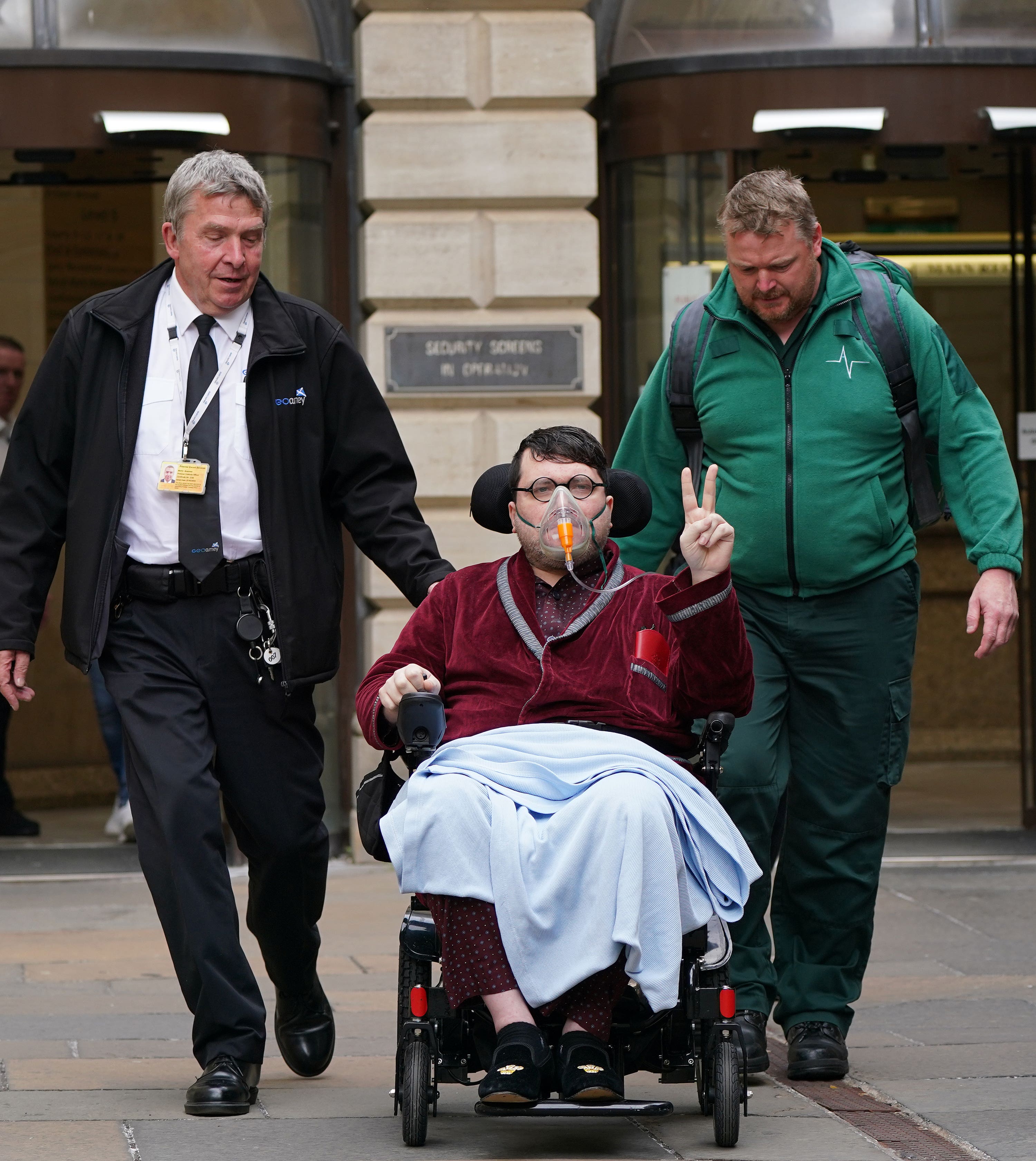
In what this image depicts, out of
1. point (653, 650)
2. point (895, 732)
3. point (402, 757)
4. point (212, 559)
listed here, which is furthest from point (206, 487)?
point (895, 732)

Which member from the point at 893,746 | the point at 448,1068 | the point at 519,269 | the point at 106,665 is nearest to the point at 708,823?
the point at 448,1068

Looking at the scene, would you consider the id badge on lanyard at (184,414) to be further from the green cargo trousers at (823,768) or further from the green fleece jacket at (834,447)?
the green cargo trousers at (823,768)

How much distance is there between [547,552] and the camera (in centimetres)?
470

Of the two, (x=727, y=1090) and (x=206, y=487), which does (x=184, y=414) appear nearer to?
(x=206, y=487)

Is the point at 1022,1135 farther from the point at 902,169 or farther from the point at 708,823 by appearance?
the point at 902,169

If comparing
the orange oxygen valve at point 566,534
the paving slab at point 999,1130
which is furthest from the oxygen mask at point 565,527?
the paving slab at point 999,1130

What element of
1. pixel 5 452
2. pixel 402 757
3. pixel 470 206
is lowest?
pixel 402 757

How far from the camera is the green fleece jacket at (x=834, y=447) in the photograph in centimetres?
521

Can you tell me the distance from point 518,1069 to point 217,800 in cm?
108

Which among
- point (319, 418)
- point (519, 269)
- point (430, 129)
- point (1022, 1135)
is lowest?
point (1022, 1135)

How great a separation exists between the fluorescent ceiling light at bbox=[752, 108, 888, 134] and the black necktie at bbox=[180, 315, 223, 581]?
12.8 ft

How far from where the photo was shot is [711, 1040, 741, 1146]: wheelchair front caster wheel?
4.32 m

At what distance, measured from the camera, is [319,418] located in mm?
5148

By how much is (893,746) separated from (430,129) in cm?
394
